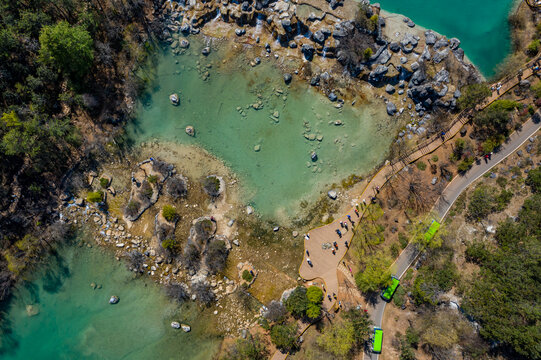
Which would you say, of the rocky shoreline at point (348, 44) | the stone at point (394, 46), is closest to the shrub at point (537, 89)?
the rocky shoreline at point (348, 44)

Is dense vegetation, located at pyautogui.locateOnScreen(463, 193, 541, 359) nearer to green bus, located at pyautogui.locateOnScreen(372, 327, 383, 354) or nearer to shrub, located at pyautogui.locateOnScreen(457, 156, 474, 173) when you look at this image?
shrub, located at pyautogui.locateOnScreen(457, 156, 474, 173)

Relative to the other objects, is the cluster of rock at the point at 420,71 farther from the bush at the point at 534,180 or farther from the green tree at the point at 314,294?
the green tree at the point at 314,294

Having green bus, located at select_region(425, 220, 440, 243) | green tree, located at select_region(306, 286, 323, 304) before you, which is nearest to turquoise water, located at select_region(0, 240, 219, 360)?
green tree, located at select_region(306, 286, 323, 304)

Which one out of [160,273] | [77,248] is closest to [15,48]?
A: [77,248]

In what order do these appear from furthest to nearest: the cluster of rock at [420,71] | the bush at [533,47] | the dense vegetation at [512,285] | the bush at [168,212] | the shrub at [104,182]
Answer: the cluster of rock at [420,71], the bush at [533,47], the shrub at [104,182], the bush at [168,212], the dense vegetation at [512,285]

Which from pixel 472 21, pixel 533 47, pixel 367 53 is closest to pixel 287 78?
pixel 367 53

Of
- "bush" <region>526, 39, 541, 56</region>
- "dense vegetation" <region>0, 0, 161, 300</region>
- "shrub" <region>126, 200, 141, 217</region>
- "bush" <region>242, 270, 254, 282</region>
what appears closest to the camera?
"dense vegetation" <region>0, 0, 161, 300</region>
